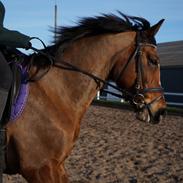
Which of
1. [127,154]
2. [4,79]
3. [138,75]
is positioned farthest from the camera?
[127,154]

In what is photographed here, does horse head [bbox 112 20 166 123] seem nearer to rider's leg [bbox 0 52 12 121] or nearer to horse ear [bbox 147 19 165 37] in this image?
horse ear [bbox 147 19 165 37]

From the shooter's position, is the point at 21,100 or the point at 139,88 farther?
the point at 139,88

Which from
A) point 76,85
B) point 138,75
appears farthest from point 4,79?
point 138,75

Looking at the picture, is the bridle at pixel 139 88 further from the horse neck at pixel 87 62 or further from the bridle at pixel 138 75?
the horse neck at pixel 87 62

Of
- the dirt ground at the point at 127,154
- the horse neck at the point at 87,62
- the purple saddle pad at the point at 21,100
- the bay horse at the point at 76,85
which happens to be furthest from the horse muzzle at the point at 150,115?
the dirt ground at the point at 127,154

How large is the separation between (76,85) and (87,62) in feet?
0.77

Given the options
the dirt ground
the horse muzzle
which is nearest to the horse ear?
the horse muzzle

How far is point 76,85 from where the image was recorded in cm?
438

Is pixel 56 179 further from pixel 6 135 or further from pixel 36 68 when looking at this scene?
pixel 36 68

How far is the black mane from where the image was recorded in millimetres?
4480

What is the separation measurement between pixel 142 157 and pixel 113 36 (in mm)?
4583

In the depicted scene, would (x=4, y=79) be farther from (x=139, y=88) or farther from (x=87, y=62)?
(x=139, y=88)

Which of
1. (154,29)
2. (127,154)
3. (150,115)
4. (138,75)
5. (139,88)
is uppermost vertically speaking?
(154,29)

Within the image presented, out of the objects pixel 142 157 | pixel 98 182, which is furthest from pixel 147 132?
pixel 98 182
